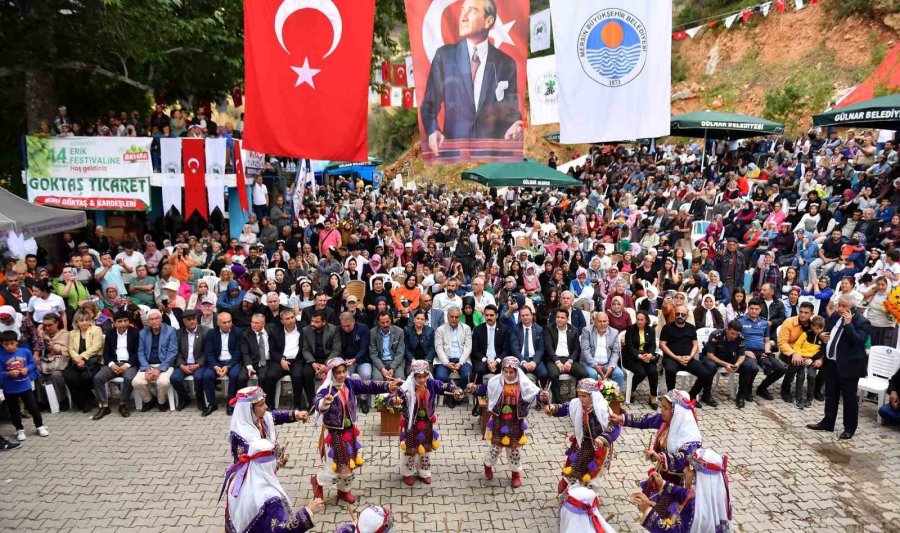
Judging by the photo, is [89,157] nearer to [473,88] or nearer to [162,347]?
[162,347]

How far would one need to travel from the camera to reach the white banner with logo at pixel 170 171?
13.0 metres

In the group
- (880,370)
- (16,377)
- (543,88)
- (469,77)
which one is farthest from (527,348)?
(543,88)

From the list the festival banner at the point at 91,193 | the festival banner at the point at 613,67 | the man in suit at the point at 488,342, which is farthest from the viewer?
the festival banner at the point at 91,193

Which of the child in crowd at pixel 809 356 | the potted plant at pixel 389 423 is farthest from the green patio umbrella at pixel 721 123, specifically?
the potted plant at pixel 389 423

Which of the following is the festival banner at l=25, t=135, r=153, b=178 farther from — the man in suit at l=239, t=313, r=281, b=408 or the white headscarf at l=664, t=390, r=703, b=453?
the white headscarf at l=664, t=390, r=703, b=453

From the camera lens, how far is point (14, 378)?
279 inches

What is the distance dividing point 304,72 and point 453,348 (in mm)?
4663

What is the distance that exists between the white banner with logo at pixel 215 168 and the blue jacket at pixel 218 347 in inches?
237

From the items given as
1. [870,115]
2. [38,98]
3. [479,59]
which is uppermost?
[38,98]

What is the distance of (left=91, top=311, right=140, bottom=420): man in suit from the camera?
8.06m

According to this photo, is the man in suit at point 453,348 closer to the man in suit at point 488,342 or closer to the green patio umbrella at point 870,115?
the man in suit at point 488,342

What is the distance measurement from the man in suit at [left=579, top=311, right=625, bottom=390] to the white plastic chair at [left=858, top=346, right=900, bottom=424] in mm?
3403

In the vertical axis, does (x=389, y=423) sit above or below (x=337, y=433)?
below

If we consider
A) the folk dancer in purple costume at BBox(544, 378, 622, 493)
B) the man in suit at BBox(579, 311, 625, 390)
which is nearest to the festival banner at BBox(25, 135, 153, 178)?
the man in suit at BBox(579, 311, 625, 390)
